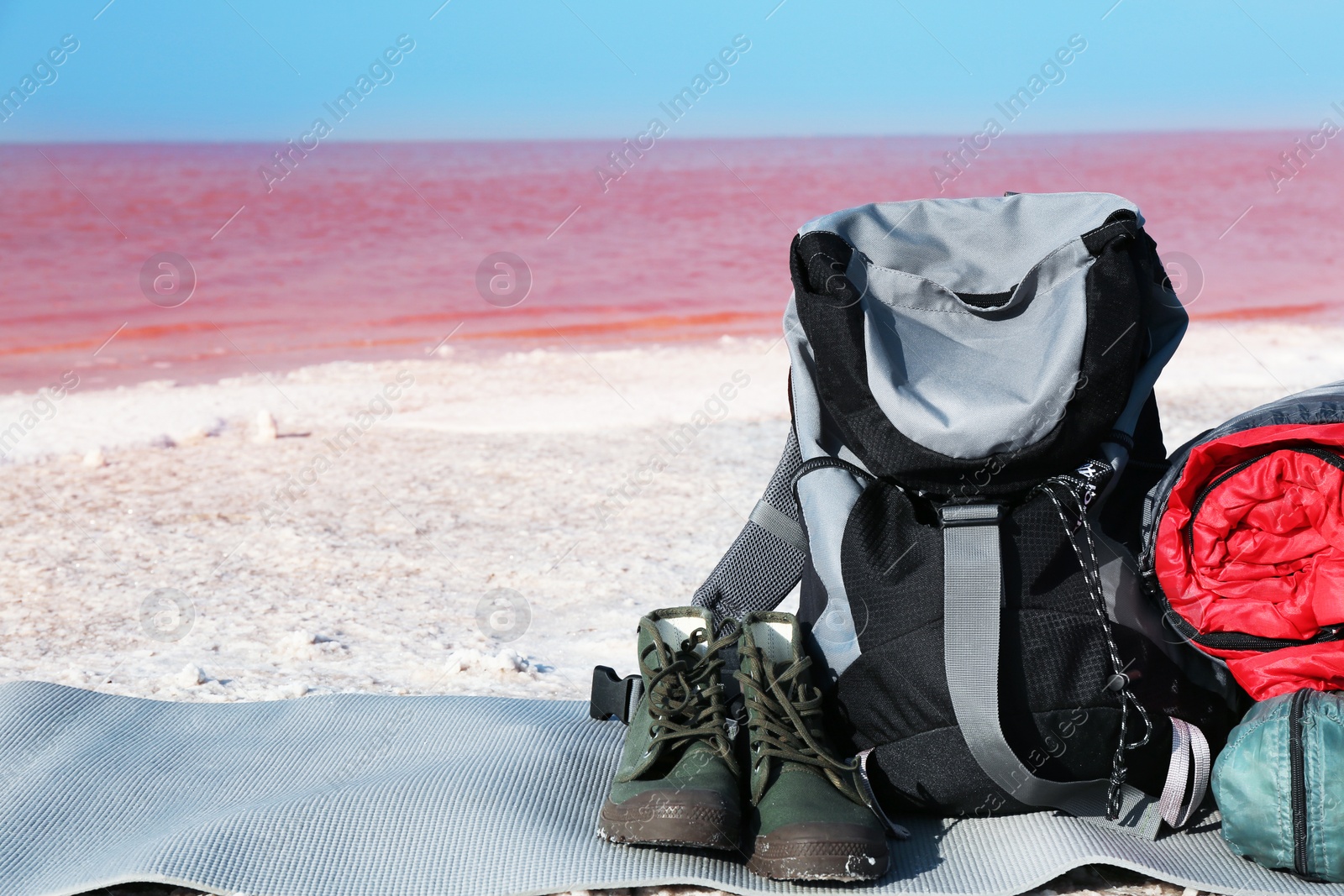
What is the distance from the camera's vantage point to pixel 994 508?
2.07 meters

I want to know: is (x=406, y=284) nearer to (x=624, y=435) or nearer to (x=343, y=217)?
(x=343, y=217)

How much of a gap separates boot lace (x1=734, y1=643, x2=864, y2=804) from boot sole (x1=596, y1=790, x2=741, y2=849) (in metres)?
0.12

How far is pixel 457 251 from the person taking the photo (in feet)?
54.8

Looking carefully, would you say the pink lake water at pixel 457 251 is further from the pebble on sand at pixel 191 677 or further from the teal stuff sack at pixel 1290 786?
the pebble on sand at pixel 191 677

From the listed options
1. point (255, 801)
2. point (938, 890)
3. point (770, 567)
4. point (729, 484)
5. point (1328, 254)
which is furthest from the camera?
point (1328, 254)

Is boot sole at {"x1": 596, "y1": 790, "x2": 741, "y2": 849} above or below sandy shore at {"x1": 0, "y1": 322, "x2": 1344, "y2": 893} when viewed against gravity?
above

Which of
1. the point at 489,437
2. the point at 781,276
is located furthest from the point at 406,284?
the point at 489,437

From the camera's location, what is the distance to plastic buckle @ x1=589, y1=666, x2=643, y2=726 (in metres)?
2.54

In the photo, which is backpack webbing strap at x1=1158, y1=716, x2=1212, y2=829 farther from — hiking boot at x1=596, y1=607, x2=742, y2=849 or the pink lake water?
the pink lake water

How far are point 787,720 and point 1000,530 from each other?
554mm

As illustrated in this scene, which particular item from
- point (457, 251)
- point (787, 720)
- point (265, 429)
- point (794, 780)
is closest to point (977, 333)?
point (787, 720)

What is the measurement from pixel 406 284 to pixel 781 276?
199 inches

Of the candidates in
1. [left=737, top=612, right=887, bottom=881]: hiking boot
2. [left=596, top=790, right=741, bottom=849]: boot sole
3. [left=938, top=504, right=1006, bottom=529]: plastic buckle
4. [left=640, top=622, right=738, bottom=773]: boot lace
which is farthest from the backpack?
[left=596, top=790, right=741, bottom=849]: boot sole

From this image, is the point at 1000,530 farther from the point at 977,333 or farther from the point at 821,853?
the point at 821,853
